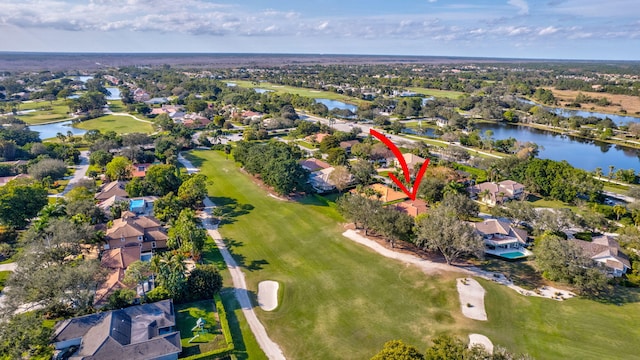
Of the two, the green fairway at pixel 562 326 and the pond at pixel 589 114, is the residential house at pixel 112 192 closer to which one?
the green fairway at pixel 562 326

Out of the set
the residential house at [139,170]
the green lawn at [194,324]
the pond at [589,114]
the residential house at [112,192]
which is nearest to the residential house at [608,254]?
the green lawn at [194,324]

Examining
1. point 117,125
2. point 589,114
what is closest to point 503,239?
point 117,125

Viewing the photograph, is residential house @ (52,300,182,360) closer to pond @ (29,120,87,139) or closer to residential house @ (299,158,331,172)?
residential house @ (299,158,331,172)

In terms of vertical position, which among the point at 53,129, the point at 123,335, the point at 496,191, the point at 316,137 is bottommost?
the point at 123,335

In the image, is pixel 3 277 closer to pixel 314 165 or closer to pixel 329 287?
pixel 329 287

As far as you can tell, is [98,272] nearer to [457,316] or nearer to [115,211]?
[115,211]

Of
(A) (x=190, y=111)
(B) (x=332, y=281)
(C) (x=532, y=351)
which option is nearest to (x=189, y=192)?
(B) (x=332, y=281)
